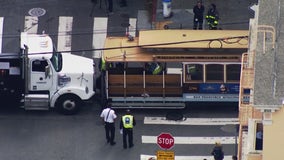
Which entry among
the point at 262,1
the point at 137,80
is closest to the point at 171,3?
the point at 137,80

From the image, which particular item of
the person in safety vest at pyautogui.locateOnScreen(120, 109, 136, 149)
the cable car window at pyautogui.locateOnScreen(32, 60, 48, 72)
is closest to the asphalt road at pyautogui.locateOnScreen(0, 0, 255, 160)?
the person in safety vest at pyautogui.locateOnScreen(120, 109, 136, 149)

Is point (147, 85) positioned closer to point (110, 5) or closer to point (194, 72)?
point (194, 72)

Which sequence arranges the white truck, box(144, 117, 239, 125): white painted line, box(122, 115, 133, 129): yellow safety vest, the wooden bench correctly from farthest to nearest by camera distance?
the wooden bench, box(144, 117, 239, 125): white painted line, the white truck, box(122, 115, 133, 129): yellow safety vest

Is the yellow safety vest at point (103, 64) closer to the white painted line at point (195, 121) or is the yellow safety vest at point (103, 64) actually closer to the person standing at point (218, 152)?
the white painted line at point (195, 121)

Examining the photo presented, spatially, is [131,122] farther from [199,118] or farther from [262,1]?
[262,1]

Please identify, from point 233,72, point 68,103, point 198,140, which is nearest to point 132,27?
point 68,103

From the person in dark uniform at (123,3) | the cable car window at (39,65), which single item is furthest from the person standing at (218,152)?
the person in dark uniform at (123,3)

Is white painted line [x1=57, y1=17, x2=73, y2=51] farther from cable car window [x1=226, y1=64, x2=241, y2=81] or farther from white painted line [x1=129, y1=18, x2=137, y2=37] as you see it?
cable car window [x1=226, y1=64, x2=241, y2=81]
